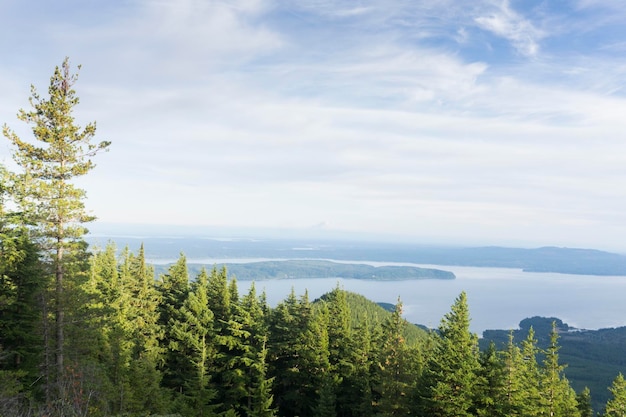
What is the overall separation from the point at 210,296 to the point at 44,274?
23.9m

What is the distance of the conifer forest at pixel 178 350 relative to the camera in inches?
752

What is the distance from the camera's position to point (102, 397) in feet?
62.1

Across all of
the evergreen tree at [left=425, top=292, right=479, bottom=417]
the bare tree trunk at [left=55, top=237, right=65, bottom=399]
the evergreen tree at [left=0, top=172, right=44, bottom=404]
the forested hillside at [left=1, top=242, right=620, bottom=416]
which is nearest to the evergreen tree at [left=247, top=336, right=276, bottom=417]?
the forested hillside at [left=1, top=242, right=620, bottom=416]

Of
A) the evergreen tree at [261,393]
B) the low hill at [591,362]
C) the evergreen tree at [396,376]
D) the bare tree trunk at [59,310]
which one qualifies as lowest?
the low hill at [591,362]

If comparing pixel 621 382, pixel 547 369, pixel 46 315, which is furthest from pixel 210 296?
pixel 621 382

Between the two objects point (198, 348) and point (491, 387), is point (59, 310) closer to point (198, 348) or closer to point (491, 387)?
point (198, 348)

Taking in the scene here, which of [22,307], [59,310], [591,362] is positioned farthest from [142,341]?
[591,362]

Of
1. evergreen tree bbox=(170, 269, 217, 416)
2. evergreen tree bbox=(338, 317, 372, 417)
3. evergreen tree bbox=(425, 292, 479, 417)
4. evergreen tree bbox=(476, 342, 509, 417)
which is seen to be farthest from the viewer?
evergreen tree bbox=(338, 317, 372, 417)

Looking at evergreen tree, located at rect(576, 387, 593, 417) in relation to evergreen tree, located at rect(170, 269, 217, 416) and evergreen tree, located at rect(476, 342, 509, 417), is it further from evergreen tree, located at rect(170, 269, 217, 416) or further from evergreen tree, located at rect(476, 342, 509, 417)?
evergreen tree, located at rect(170, 269, 217, 416)

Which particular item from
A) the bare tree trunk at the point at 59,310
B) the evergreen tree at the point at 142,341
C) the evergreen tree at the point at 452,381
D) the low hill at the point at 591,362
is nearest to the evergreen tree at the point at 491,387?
the evergreen tree at the point at 452,381

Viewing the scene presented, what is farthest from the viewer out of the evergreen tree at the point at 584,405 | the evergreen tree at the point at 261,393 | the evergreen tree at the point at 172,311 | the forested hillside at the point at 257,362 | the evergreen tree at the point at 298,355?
the evergreen tree at the point at 172,311

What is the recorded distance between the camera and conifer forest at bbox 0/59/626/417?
62.7ft

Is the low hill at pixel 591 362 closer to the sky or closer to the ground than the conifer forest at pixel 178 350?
closer to the ground

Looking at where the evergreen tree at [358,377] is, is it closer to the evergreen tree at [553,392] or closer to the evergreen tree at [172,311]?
the evergreen tree at [553,392]
